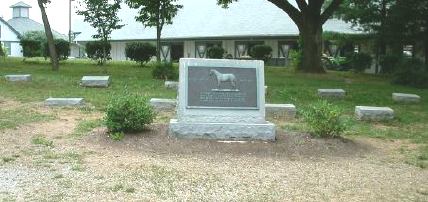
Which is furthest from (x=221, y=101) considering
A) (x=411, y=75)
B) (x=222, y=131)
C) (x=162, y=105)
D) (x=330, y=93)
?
(x=411, y=75)

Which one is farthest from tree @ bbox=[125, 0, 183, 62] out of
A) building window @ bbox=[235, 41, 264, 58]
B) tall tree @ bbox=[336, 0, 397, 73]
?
building window @ bbox=[235, 41, 264, 58]

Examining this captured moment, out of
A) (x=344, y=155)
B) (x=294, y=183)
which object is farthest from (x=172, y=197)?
(x=344, y=155)

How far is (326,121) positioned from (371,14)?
66.6 ft

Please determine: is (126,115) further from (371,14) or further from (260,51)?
(260,51)

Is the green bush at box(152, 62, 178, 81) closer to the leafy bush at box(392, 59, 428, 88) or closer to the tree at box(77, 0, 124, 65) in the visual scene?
the leafy bush at box(392, 59, 428, 88)

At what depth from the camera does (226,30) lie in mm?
44062

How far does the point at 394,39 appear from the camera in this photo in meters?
27.8

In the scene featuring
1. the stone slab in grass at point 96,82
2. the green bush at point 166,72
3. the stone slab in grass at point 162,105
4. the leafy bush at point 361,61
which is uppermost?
the leafy bush at point 361,61

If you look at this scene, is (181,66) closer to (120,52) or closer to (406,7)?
(406,7)

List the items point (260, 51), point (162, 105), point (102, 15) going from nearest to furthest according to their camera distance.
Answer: point (162, 105), point (102, 15), point (260, 51)

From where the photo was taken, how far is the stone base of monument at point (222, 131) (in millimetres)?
9430

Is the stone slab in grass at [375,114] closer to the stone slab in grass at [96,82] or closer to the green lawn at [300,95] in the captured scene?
the green lawn at [300,95]

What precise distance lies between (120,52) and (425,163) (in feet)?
154

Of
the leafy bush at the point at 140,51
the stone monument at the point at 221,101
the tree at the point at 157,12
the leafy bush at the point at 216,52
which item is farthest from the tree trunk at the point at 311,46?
the stone monument at the point at 221,101
